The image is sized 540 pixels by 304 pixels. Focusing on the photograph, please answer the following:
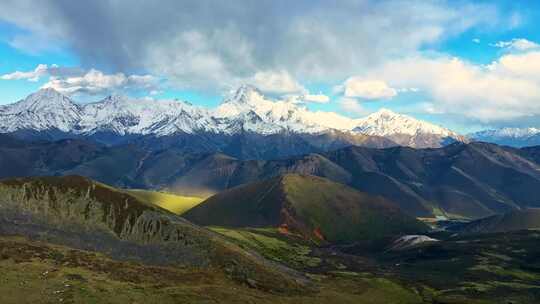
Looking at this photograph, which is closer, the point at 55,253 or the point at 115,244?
the point at 55,253

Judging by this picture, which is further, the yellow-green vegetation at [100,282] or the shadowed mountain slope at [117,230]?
the shadowed mountain slope at [117,230]

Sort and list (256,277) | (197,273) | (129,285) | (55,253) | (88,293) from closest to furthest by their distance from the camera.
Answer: (88,293) < (129,285) < (55,253) < (197,273) < (256,277)

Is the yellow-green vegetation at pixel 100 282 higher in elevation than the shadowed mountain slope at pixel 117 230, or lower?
lower

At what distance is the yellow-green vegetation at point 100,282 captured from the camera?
106562mm

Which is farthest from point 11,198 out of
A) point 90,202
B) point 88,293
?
point 88,293

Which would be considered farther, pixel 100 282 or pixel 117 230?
pixel 117 230

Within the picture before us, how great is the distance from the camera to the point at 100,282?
118 metres

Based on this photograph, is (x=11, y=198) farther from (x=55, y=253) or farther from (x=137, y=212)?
(x=55, y=253)

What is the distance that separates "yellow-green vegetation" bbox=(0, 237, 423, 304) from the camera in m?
107

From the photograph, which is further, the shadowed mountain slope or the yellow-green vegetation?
the shadowed mountain slope

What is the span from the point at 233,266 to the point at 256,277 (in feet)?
25.5

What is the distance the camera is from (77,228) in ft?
550

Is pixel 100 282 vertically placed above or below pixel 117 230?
below

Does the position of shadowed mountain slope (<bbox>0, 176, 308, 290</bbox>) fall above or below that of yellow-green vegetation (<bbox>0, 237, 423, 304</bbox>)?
above
